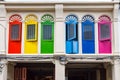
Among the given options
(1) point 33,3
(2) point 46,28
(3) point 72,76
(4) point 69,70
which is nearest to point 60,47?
(2) point 46,28

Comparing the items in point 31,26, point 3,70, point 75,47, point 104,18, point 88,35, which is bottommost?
point 3,70

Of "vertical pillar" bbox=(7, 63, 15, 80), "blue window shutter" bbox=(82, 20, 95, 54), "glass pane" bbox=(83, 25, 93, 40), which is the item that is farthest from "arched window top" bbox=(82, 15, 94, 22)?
"vertical pillar" bbox=(7, 63, 15, 80)

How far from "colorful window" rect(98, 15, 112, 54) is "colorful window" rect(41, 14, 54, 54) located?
2742 mm

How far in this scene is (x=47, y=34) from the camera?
18859 mm

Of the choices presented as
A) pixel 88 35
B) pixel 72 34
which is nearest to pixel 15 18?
pixel 72 34

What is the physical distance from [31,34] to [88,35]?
327 cm

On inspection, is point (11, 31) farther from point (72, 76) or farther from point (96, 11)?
point (72, 76)

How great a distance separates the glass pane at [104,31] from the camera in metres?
18.8

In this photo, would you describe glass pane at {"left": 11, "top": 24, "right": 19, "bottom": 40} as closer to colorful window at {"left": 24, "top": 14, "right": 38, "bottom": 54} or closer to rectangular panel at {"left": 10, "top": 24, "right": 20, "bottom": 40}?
rectangular panel at {"left": 10, "top": 24, "right": 20, "bottom": 40}

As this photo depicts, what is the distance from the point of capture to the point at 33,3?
18656 millimetres

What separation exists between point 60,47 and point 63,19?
1.64 metres

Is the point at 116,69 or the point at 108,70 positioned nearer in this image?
the point at 116,69

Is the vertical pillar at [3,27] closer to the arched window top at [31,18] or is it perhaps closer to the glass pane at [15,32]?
the glass pane at [15,32]

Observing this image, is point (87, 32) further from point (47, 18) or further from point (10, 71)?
point (10, 71)
